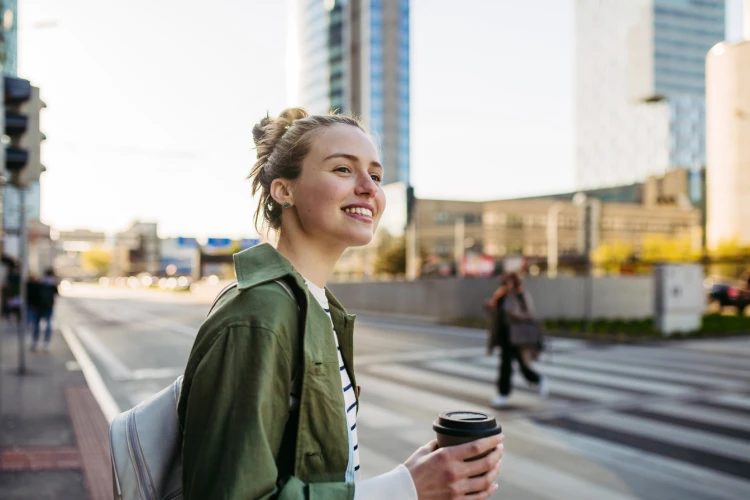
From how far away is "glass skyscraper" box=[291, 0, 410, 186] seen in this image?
4281 inches

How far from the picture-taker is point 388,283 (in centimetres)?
3002

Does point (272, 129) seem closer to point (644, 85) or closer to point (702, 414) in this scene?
point (702, 414)

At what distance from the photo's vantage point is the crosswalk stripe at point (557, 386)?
9.34 m

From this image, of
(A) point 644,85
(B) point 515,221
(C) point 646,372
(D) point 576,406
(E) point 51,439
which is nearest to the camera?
(E) point 51,439

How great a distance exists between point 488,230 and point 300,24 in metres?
53.4

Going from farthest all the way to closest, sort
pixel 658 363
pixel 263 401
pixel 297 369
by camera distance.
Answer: pixel 658 363, pixel 297 369, pixel 263 401

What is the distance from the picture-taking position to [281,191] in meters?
1.61

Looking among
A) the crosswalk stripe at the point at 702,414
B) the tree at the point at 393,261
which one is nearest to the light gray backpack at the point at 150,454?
the crosswalk stripe at the point at 702,414

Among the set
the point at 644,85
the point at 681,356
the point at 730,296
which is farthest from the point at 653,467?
the point at 644,85

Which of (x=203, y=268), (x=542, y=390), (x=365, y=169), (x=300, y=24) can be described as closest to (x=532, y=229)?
(x=203, y=268)

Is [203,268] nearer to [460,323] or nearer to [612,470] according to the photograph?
[460,323]

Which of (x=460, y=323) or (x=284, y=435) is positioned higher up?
(x=284, y=435)

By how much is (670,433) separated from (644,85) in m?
130

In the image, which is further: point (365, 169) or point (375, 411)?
point (375, 411)
